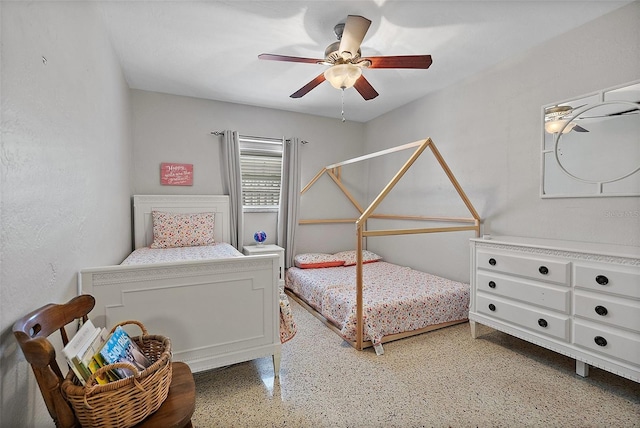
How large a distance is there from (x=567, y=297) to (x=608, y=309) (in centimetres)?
20

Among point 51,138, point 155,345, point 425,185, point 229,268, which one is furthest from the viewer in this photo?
point 425,185

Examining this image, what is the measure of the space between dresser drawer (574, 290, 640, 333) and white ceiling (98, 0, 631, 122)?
1893mm

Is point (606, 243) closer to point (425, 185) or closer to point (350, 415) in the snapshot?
point (425, 185)

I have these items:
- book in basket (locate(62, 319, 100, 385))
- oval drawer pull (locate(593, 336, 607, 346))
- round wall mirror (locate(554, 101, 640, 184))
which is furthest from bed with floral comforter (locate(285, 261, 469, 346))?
book in basket (locate(62, 319, 100, 385))

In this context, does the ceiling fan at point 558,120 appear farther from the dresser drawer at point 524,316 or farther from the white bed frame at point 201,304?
the white bed frame at point 201,304

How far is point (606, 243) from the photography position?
78.3 inches

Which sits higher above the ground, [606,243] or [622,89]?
[622,89]

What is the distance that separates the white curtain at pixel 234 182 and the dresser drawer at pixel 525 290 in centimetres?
264

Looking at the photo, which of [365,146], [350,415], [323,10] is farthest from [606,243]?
[365,146]

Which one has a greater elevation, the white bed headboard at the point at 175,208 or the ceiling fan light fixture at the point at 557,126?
the ceiling fan light fixture at the point at 557,126

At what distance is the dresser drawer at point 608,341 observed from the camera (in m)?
1.57

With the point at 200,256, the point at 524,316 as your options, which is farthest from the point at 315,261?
the point at 524,316

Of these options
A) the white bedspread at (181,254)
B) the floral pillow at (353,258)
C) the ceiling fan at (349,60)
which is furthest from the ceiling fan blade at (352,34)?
the floral pillow at (353,258)

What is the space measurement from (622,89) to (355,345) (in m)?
2.58
